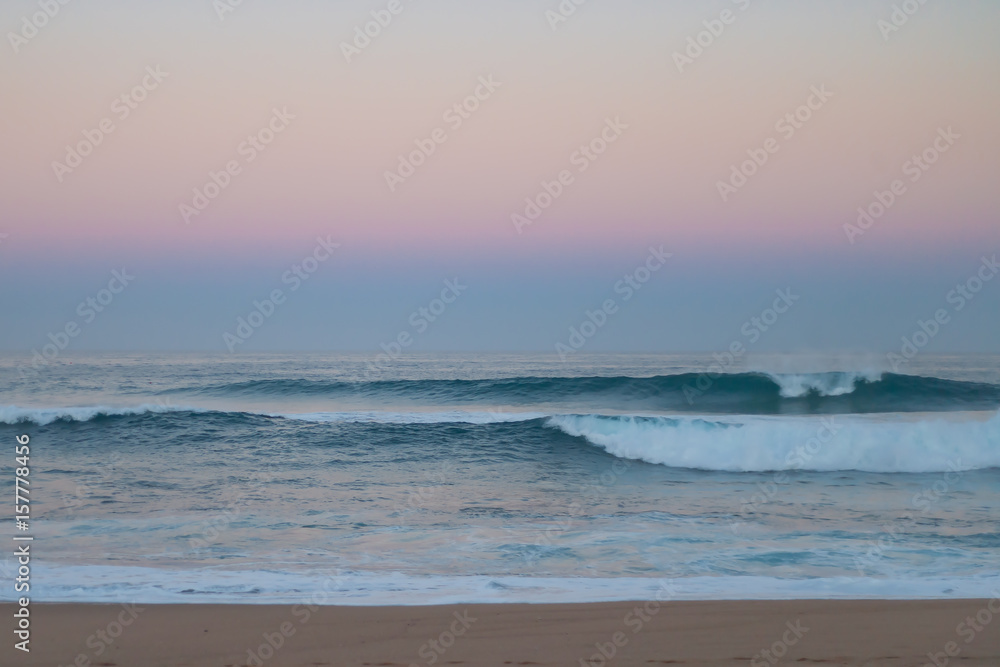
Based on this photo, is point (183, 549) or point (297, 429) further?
point (297, 429)

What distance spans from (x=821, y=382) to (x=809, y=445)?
8.21m

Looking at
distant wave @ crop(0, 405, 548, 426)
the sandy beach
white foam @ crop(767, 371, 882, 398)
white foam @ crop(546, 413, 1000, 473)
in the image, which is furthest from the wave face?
the sandy beach

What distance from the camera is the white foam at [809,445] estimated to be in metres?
12.7

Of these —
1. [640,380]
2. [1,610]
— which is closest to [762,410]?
[640,380]

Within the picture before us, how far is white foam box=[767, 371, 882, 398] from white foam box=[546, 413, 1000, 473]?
569cm

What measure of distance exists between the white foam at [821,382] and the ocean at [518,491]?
7 cm

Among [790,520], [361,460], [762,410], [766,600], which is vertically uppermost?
[762,410]

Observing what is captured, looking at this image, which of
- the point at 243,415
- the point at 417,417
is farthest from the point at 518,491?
the point at 243,415

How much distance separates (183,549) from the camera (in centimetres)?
682

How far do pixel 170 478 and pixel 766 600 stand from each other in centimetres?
893

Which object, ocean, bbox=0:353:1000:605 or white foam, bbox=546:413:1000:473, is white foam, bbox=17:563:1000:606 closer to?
ocean, bbox=0:353:1000:605

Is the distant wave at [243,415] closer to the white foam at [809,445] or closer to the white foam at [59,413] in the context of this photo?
the white foam at [59,413]

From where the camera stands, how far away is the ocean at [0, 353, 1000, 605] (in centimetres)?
592

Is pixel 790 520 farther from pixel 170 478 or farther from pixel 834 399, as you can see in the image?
pixel 834 399
